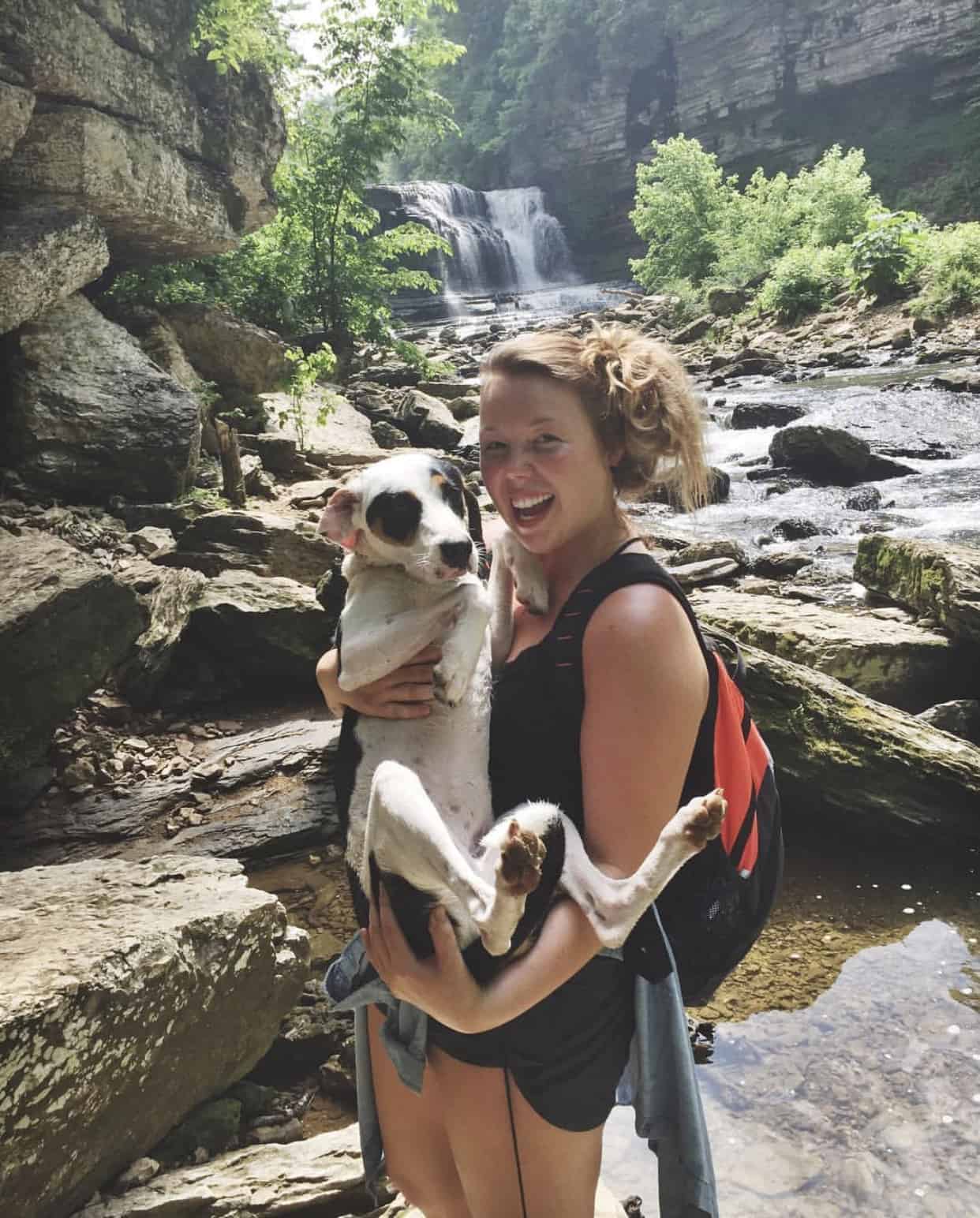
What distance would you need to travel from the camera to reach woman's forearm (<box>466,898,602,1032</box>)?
120 centimetres

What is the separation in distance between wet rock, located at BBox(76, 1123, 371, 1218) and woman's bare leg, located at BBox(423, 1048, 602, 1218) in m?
0.76

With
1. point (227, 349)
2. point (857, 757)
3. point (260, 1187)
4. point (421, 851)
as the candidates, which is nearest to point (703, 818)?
point (421, 851)

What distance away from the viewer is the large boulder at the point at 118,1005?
1682mm

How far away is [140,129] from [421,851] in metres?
8.83

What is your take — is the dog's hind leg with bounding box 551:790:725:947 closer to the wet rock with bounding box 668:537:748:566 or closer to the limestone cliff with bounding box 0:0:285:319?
the wet rock with bounding box 668:537:748:566

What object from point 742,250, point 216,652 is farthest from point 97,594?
A: point 742,250

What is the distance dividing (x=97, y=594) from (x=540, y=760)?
252cm

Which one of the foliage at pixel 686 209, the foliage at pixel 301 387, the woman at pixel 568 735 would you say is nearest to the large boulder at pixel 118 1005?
the woman at pixel 568 735

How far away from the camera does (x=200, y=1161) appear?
213cm

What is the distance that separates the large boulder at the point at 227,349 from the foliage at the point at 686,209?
69.5ft

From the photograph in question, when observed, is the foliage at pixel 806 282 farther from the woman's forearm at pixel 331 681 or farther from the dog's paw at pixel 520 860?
the dog's paw at pixel 520 860

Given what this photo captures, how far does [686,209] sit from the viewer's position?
27.7 meters

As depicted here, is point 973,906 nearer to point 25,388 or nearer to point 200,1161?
point 200,1161

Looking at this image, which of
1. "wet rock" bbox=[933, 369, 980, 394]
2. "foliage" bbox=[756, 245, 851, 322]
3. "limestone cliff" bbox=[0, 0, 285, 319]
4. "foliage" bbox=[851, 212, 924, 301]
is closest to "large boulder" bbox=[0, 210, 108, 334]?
"limestone cliff" bbox=[0, 0, 285, 319]
